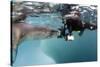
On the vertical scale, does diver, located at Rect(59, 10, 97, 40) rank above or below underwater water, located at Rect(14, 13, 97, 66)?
above

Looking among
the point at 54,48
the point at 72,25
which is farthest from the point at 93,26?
the point at 54,48

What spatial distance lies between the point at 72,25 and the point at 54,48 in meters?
0.33

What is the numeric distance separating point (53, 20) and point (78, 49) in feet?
1.46

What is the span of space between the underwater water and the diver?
0.05 m

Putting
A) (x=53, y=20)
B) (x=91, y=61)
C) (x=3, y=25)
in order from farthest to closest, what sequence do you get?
(x=91, y=61) → (x=53, y=20) → (x=3, y=25)

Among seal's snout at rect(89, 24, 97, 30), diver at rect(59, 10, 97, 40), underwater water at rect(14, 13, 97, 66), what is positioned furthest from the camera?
seal's snout at rect(89, 24, 97, 30)

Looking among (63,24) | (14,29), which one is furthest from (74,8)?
(14,29)

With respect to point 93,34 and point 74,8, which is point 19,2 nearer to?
point 74,8

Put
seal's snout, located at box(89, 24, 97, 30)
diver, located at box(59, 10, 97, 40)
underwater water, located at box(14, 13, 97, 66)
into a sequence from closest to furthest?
1. underwater water, located at box(14, 13, 97, 66)
2. diver, located at box(59, 10, 97, 40)
3. seal's snout, located at box(89, 24, 97, 30)

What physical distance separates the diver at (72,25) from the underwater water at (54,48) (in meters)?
0.05

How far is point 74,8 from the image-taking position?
2.34 metres

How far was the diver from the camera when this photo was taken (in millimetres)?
2289

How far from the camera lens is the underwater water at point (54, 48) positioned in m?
2.16

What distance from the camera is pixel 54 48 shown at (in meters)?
2.24
